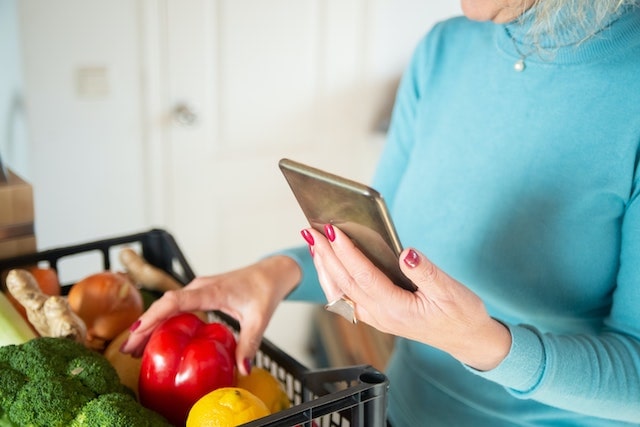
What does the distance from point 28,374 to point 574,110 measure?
60cm

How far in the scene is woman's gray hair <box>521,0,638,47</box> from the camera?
0.72m

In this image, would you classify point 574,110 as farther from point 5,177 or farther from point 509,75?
point 5,177

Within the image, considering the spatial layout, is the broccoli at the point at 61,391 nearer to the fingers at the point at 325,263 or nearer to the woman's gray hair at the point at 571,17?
the fingers at the point at 325,263

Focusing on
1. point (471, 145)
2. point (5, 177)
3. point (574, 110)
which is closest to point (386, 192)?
point (471, 145)

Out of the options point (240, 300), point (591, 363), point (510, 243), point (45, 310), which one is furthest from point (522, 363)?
point (45, 310)

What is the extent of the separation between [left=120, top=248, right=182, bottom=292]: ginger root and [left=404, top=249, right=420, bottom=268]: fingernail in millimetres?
411

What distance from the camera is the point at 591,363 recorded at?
26.0 inches

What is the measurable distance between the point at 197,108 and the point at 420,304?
4.91 feet

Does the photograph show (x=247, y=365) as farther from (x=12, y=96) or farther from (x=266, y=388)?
(x=12, y=96)

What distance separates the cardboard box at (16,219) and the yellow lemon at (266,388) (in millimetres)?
386

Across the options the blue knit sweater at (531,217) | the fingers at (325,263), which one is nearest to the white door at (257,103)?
the blue knit sweater at (531,217)

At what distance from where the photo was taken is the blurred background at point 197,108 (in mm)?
1779

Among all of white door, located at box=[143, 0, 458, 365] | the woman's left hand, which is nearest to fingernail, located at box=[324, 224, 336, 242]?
the woman's left hand

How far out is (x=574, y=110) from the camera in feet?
2.53
